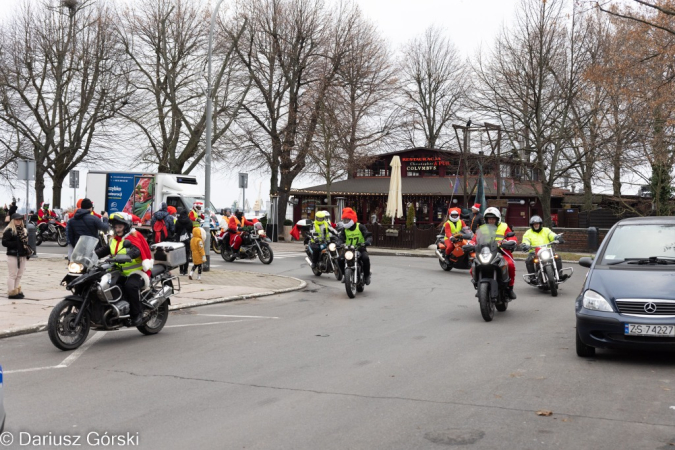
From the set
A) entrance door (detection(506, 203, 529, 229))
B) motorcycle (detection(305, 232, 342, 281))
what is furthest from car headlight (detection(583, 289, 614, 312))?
entrance door (detection(506, 203, 529, 229))


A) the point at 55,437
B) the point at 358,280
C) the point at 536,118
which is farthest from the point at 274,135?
the point at 55,437

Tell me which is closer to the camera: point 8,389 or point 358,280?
point 8,389

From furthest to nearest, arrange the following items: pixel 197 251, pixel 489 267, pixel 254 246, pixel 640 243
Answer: pixel 254 246 → pixel 197 251 → pixel 489 267 → pixel 640 243

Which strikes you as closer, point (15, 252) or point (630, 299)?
point (630, 299)

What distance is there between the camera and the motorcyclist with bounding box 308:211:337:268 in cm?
1898

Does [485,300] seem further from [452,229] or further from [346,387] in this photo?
[452,229]

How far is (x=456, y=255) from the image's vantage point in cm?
2077

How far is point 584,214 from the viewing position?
42.2 m

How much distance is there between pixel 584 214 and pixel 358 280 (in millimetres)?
30061

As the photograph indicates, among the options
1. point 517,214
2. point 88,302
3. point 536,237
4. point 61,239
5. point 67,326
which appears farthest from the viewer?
point 517,214

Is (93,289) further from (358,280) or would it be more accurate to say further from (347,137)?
(347,137)

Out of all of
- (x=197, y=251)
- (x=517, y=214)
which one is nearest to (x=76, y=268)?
(x=197, y=251)

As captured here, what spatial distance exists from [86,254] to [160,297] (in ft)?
4.57

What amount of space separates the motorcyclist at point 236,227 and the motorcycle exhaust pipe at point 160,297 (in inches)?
497
